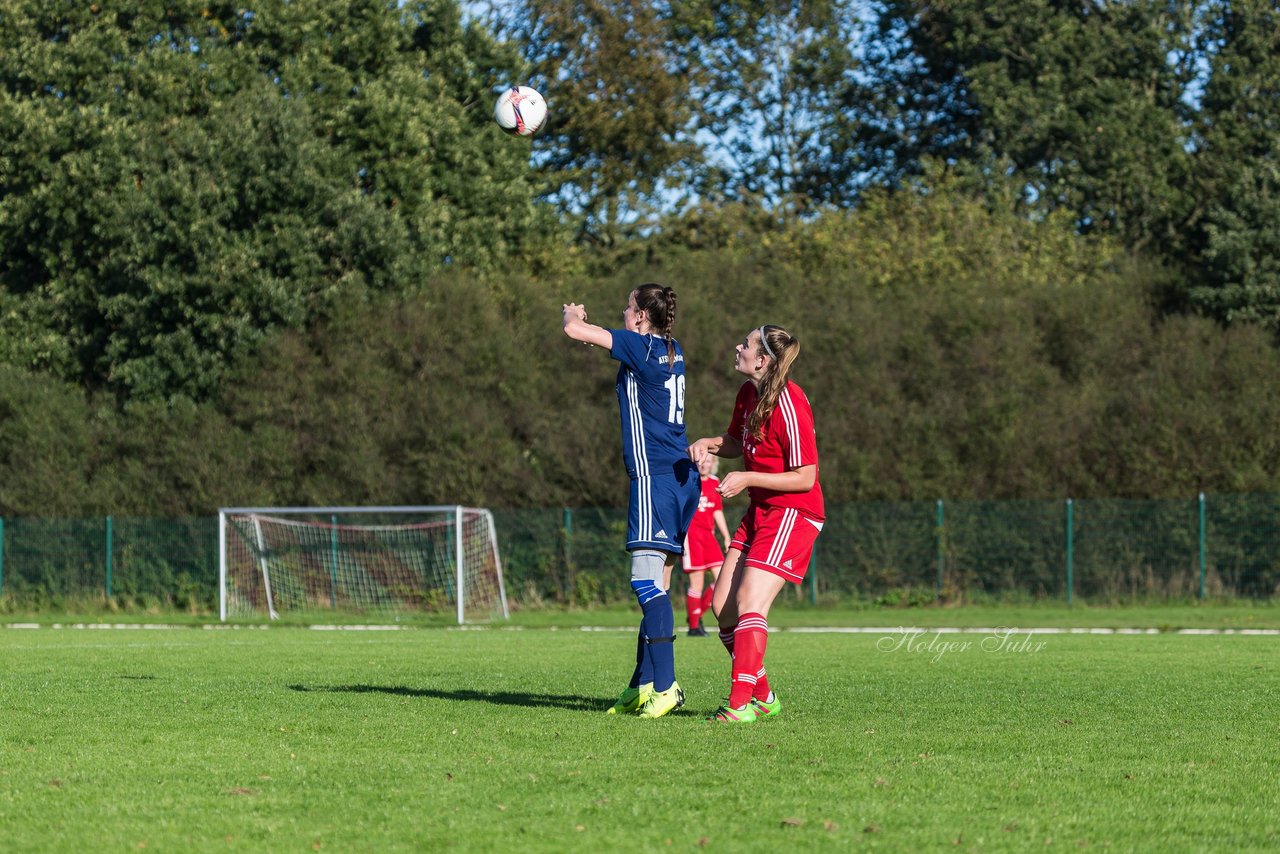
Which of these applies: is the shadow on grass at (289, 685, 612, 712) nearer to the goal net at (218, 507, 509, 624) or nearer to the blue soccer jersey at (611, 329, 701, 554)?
the blue soccer jersey at (611, 329, 701, 554)

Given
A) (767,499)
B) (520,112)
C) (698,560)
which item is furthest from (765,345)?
(698,560)

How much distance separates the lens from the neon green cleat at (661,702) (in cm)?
884

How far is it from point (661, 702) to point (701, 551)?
32.8 feet

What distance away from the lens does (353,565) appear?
27500mm

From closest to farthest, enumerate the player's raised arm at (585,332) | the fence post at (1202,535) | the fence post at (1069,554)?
the player's raised arm at (585,332), the fence post at (1202,535), the fence post at (1069,554)

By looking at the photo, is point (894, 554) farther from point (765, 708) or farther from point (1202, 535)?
point (765, 708)

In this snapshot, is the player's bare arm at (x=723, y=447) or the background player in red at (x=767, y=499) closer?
the background player in red at (x=767, y=499)

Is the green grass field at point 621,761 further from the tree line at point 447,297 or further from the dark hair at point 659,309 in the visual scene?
the tree line at point 447,297

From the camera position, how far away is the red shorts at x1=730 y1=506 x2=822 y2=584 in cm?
879

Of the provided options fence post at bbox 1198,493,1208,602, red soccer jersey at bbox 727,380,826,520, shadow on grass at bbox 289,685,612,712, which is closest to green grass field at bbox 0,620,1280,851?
shadow on grass at bbox 289,685,612,712

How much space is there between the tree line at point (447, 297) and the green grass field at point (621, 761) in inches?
694

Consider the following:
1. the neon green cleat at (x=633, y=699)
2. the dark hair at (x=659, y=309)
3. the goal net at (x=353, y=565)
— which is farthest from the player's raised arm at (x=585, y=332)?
the goal net at (x=353, y=565)

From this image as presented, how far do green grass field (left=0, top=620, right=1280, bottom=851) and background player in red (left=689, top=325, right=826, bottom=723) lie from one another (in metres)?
0.36

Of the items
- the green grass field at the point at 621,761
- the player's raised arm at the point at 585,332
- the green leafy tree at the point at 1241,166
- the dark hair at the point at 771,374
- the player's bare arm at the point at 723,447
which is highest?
the green leafy tree at the point at 1241,166
